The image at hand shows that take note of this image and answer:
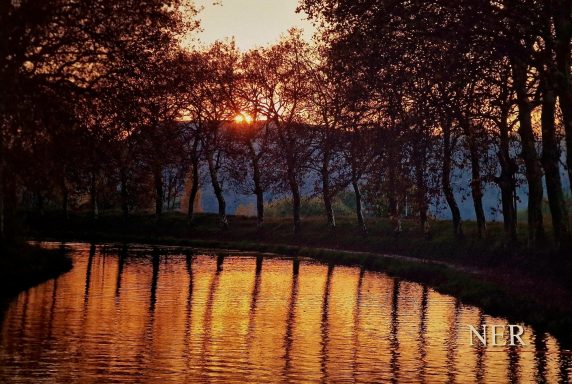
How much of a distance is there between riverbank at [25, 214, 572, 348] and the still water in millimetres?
1380

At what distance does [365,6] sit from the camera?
1177 inches

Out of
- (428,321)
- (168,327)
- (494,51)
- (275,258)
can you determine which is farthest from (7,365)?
(275,258)

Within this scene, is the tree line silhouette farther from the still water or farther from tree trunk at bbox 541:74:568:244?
the still water

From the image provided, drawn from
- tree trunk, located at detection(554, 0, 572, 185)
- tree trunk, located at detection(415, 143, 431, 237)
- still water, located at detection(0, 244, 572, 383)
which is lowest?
still water, located at detection(0, 244, 572, 383)

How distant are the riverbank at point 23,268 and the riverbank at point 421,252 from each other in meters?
2.60

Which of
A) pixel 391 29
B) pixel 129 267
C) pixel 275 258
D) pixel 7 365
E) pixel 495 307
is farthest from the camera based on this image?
pixel 275 258

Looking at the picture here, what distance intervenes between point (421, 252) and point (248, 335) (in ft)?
119

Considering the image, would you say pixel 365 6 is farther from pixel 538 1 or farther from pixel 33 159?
pixel 33 159

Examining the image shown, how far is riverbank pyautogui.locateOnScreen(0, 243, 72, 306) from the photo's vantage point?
3509 cm

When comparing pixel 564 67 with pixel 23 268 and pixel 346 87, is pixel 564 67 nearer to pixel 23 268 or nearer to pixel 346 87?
pixel 346 87

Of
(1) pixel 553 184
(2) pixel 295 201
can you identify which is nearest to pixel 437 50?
(1) pixel 553 184

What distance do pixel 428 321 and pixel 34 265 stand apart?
1882 cm

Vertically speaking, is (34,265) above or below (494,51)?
below

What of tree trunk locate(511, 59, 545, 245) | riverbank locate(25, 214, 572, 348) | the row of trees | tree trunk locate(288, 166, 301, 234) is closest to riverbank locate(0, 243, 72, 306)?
riverbank locate(25, 214, 572, 348)
